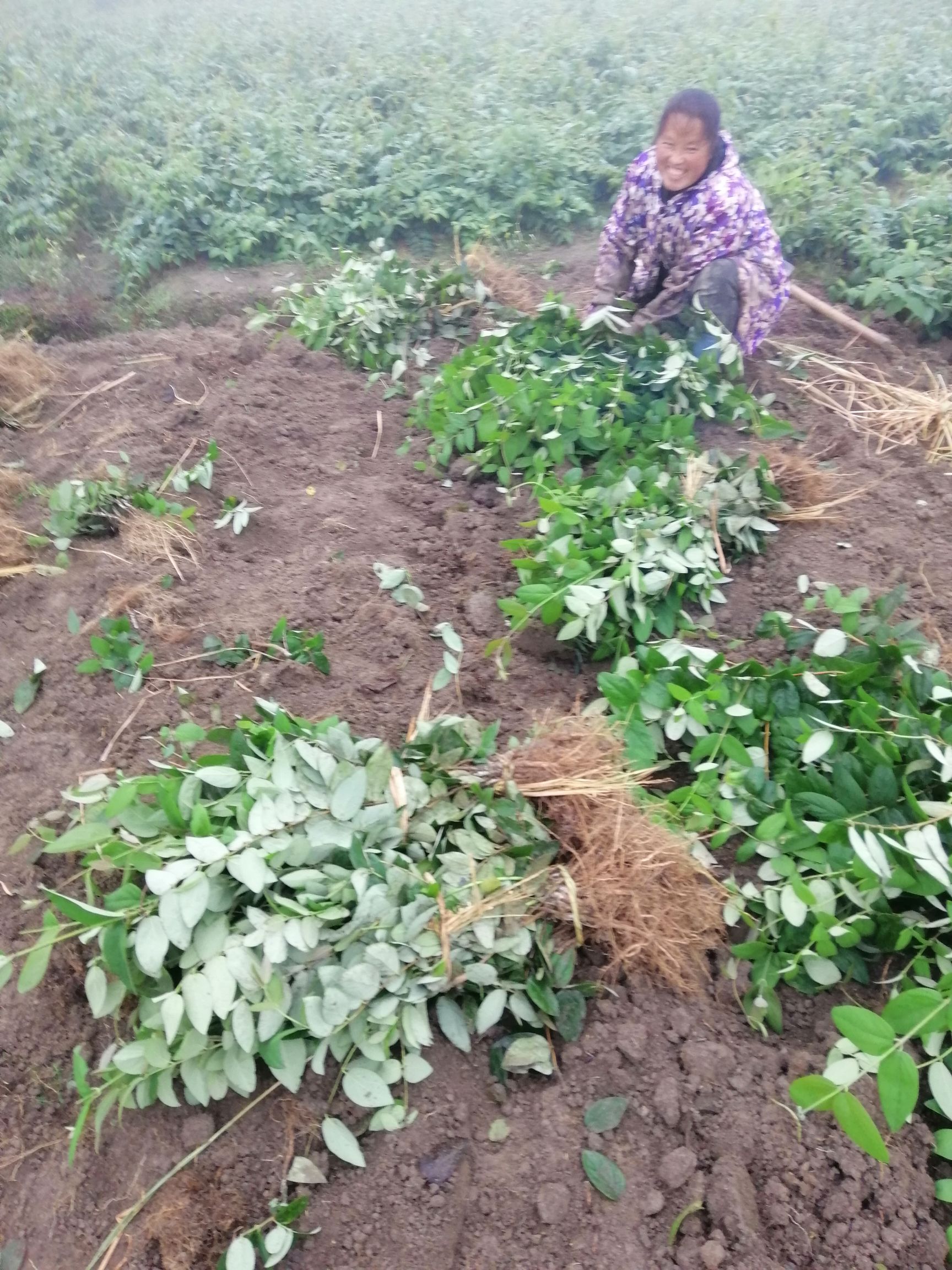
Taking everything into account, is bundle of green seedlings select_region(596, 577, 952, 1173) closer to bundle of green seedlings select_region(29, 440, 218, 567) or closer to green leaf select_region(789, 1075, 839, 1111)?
green leaf select_region(789, 1075, 839, 1111)

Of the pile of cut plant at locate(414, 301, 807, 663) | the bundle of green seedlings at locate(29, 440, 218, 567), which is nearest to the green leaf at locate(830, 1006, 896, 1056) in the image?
the pile of cut plant at locate(414, 301, 807, 663)

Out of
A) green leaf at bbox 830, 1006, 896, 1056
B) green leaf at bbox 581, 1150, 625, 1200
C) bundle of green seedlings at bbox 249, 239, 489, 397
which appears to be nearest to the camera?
green leaf at bbox 830, 1006, 896, 1056

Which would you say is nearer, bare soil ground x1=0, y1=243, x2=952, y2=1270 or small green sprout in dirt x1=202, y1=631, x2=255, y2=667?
bare soil ground x1=0, y1=243, x2=952, y2=1270

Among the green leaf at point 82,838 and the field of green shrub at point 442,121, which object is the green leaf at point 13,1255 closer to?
the green leaf at point 82,838

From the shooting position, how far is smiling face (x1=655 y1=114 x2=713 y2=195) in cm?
321

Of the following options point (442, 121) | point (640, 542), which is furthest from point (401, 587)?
point (442, 121)

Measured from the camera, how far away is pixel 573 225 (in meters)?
5.46

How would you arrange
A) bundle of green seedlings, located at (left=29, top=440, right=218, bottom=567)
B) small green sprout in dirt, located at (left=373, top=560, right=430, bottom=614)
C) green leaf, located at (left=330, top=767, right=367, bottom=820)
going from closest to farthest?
1. green leaf, located at (left=330, top=767, right=367, bottom=820)
2. small green sprout in dirt, located at (left=373, top=560, right=430, bottom=614)
3. bundle of green seedlings, located at (left=29, top=440, right=218, bottom=567)

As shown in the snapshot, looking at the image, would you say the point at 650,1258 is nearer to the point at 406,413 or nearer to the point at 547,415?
the point at 547,415

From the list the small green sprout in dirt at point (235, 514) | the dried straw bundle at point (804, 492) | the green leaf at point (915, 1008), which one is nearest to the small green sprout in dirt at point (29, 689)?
the small green sprout in dirt at point (235, 514)

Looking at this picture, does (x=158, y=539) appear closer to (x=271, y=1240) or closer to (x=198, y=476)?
(x=198, y=476)

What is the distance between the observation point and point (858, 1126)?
1.18 m

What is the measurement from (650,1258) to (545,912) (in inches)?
22.4

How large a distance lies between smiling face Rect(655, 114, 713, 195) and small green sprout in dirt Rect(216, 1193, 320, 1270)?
3.50 meters
